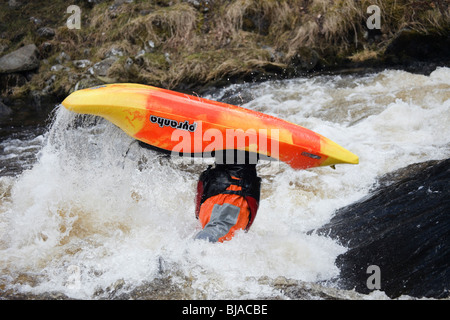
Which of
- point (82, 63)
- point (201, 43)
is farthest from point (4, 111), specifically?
point (201, 43)

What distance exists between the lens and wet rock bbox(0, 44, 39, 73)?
8.47 meters

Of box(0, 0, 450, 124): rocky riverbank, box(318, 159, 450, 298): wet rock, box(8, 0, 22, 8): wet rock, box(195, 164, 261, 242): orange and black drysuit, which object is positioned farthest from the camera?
box(8, 0, 22, 8): wet rock

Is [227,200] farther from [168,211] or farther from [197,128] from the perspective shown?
[168,211]

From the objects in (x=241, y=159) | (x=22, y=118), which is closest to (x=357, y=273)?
(x=241, y=159)

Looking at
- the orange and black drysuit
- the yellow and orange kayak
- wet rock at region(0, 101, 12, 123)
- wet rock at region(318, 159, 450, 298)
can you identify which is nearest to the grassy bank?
wet rock at region(0, 101, 12, 123)

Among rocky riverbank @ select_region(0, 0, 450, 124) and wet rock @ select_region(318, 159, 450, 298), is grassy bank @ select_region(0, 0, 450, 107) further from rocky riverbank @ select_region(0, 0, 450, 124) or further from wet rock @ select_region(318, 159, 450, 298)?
wet rock @ select_region(318, 159, 450, 298)

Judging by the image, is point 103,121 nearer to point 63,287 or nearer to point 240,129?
point 240,129

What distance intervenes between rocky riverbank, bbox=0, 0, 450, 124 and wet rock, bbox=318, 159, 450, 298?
3541 mm

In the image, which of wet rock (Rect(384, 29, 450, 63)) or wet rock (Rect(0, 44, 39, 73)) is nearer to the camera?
wet rock (Rect(384, 29, 450, 63))

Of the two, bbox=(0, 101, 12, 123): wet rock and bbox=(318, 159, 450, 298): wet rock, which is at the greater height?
bbox=(0, 101, 12, 123): wet rock

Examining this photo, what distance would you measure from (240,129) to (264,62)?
Answer: 4360 millimetres

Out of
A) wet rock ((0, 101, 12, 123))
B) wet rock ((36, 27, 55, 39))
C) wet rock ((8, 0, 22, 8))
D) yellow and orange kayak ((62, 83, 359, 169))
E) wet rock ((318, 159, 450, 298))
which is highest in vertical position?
wet rock ((8, 0, 22, 8))

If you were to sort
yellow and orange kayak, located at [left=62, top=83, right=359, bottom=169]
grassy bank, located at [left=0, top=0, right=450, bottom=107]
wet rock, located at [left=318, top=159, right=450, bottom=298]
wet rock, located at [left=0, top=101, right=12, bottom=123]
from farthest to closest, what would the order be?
wet rock, located at [left=0, top=101, right=12, bottom=123] < grassy bank, located at [left=0, top=0, right=450, bottom=107] < yellow and orange kayak, located at [left=62, top=83, right=359, bottom=169] < wet rock, located at [left=318, top=159, right=450, bottom=298]

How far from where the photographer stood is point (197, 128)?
3336 mm
